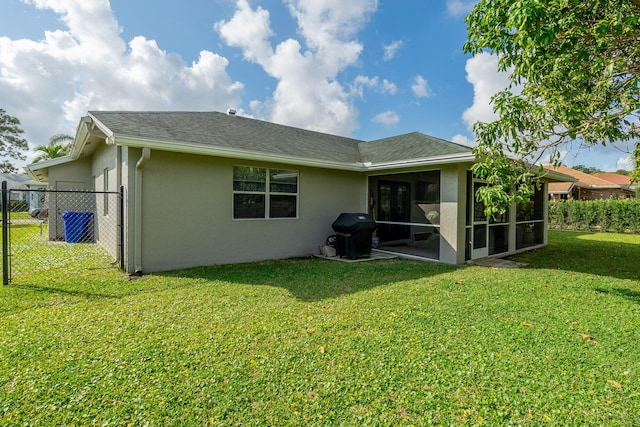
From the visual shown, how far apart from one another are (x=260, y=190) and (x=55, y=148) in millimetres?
25446

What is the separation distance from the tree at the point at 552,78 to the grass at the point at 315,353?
2.00m

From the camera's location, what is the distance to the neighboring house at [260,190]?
6.55 meters

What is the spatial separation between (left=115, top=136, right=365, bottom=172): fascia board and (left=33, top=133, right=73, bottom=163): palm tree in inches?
940

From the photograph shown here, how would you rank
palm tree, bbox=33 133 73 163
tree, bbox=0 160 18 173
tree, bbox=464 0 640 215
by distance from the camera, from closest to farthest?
tree, bbox=464 0 640 215
palm tree, bbox=33 133 73 163
tree, bbox=0 160 18 173

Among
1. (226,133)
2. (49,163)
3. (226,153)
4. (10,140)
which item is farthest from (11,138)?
(226,153)

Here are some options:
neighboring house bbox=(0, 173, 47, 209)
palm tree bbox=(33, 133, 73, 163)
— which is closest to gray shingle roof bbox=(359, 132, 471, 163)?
neighboring house bbox=(0, 173, 47, 209)

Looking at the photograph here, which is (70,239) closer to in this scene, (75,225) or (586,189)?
(75,225)

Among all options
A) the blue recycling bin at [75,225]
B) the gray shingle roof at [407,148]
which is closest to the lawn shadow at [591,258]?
the gray shingle roof at [407,148]

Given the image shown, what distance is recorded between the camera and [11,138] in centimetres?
2803

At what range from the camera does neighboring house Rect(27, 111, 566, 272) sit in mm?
6551

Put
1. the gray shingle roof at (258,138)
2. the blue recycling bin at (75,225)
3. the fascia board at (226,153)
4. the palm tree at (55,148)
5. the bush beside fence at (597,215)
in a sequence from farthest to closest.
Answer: the palm tree at (55,148) → the bush beside fence at (597,215) → the blue recycling bin at (75,225) → the gray shingle roof at (258,138) → the fascia board at (226,153)

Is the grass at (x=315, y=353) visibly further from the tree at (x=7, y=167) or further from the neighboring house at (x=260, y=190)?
the tree at (x=7, y=167)

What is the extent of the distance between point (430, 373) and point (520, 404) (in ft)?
2.20

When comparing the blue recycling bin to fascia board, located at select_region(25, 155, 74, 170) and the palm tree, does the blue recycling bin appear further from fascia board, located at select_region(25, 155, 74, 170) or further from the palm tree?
the palm tree
